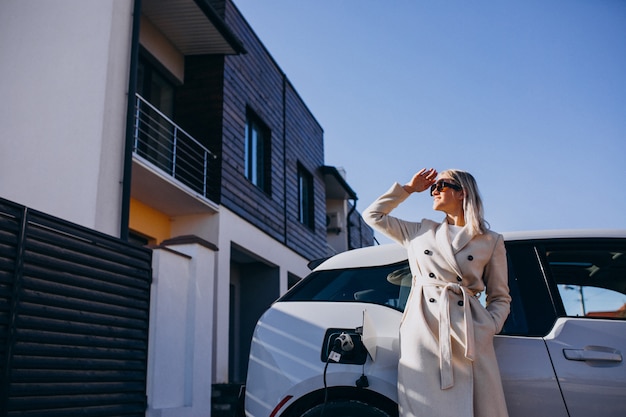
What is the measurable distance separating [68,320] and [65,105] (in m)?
3.88

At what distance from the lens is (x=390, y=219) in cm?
368

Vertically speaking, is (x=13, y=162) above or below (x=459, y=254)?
above

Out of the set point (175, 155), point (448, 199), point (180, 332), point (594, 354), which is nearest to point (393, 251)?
point (448, 199)

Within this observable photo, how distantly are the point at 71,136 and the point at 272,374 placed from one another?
5981 millimetres

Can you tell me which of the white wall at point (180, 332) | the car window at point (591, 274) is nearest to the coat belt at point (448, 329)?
the car window at point (591, 274)

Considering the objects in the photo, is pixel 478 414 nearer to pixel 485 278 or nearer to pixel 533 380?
pixel 533 380

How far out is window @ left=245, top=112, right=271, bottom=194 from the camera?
14.1 metres

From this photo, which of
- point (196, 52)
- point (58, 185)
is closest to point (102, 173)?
point (58, 185)

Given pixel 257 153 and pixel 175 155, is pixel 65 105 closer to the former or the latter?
pixel 175 155

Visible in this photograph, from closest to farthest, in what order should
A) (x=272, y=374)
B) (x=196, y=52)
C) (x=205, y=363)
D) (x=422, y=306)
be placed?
1. (x=422, y=306)
2. (x=272, y=374)
3. (x=205, y=363)
4. (x=196, y=52)

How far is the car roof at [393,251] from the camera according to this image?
3674mm

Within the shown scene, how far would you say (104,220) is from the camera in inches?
323

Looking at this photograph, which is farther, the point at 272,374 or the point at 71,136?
the point at 71,136

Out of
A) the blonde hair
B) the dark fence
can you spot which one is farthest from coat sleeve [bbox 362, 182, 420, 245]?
the dark fence
